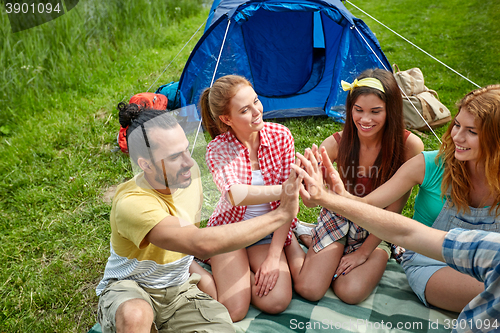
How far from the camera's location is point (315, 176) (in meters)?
2.05

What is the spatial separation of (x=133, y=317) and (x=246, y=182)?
0.99m

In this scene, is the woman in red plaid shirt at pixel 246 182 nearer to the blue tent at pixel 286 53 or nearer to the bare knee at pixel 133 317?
the bare knee at pixel 133 317

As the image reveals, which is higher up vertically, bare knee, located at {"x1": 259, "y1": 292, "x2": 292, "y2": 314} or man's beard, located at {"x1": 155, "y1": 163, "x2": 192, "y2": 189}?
man's beard, located at {"x1": 155, "y1": 163, "x2": 192, "y2": 189}

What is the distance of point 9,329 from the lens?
230 centimetres

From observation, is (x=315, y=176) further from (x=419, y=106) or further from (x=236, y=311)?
(x=419, y=106)

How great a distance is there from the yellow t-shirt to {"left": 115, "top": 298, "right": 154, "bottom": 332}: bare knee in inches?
7.6

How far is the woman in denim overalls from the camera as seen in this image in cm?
181

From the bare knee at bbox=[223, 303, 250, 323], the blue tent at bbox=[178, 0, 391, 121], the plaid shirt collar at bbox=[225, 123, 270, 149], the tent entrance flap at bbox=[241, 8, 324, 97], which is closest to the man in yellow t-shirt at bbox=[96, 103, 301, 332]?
the bare knee at bbox=[223, 303, 250, 323]

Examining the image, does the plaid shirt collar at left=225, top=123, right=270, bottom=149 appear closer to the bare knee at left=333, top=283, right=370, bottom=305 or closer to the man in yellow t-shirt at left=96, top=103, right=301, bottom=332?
the man in yellow t-shirt at left=96, top=103, right=301, bottom=332

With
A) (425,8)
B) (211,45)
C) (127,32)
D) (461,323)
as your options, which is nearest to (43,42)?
(127,32)

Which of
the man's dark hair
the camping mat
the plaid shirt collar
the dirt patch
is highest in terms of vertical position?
the man's dark hair

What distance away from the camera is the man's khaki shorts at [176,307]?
1814 millimetres

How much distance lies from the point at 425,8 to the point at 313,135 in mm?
5337

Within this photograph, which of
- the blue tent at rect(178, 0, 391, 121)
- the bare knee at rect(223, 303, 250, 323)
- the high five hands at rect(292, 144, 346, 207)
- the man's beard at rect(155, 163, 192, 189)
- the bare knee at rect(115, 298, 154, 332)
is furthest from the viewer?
the blue tent at rect(178, 0, 391, 121)
